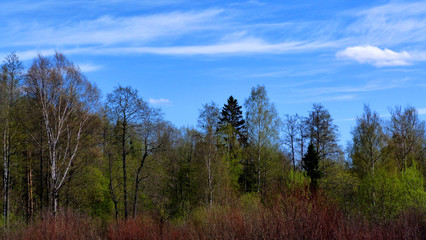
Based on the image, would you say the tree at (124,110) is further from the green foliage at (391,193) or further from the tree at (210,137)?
the green foliage at (391,193)

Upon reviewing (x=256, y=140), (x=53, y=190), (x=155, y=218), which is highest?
(x=256, y=140)

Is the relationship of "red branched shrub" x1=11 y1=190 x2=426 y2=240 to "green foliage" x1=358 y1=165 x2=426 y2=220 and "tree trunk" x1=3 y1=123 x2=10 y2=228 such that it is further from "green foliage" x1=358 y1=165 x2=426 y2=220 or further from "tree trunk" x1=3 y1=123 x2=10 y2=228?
"tree trunk" x1=3 y1=123 x2=10 y2=228

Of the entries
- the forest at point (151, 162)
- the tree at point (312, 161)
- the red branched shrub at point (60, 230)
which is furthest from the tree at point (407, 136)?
the red branched shrub at point (60, 230)

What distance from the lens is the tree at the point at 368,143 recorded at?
4178 cm

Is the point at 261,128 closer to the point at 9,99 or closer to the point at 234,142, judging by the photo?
the point at 234,142

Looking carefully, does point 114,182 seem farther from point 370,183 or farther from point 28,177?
point 370,183

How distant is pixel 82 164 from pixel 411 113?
33.5m

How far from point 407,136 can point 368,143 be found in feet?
17.3

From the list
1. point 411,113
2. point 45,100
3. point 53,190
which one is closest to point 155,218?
point 53,190

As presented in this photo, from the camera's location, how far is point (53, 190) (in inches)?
1053

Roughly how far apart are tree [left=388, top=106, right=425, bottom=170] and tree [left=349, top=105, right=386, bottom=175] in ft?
Answer: 6.75

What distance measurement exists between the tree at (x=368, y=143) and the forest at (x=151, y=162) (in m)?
0.11

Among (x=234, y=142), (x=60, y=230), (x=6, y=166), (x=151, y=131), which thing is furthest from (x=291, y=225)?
(x=234, y=142)

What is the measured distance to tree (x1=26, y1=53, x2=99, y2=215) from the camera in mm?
28359
